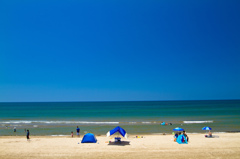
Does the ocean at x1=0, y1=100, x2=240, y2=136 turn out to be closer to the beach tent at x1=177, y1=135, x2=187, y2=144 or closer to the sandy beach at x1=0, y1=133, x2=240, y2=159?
the beach tent at x1=177, y1=135, x2=187, y2=144

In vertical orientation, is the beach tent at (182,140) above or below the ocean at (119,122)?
below

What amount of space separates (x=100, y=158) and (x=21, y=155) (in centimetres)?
635

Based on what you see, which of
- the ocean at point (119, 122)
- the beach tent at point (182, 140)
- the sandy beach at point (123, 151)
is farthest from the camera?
the ocean at point (119, 122)

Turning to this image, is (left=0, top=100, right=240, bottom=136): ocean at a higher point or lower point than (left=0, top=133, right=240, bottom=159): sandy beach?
higher

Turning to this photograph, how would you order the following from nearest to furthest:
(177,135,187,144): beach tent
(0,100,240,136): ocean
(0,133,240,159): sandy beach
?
1. (0,133,240,159): sandy beach
2. (177,135,187,144): beach tent
3. (0,100,240,136): ocean

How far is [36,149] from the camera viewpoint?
17.2 m

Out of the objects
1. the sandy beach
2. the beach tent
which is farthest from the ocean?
the sandy beach

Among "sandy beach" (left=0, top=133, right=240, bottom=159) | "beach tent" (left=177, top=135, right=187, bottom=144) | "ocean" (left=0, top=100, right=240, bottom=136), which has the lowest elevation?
"sandy beach" (left=0, top=133, right=240, bottom=159)

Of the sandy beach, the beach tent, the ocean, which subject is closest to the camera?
the sandy beach

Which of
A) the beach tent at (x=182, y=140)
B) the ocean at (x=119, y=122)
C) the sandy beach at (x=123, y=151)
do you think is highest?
the ocean at (x=119, y=122)

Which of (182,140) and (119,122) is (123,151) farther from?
(119,122)

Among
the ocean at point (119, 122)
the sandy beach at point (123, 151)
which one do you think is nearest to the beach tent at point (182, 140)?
the sandy beach at point (123, 151)

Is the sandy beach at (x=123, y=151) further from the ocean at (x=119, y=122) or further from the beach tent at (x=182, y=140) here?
the ocean at (x=119, y=122)

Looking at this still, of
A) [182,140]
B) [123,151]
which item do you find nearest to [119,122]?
[182,140]
